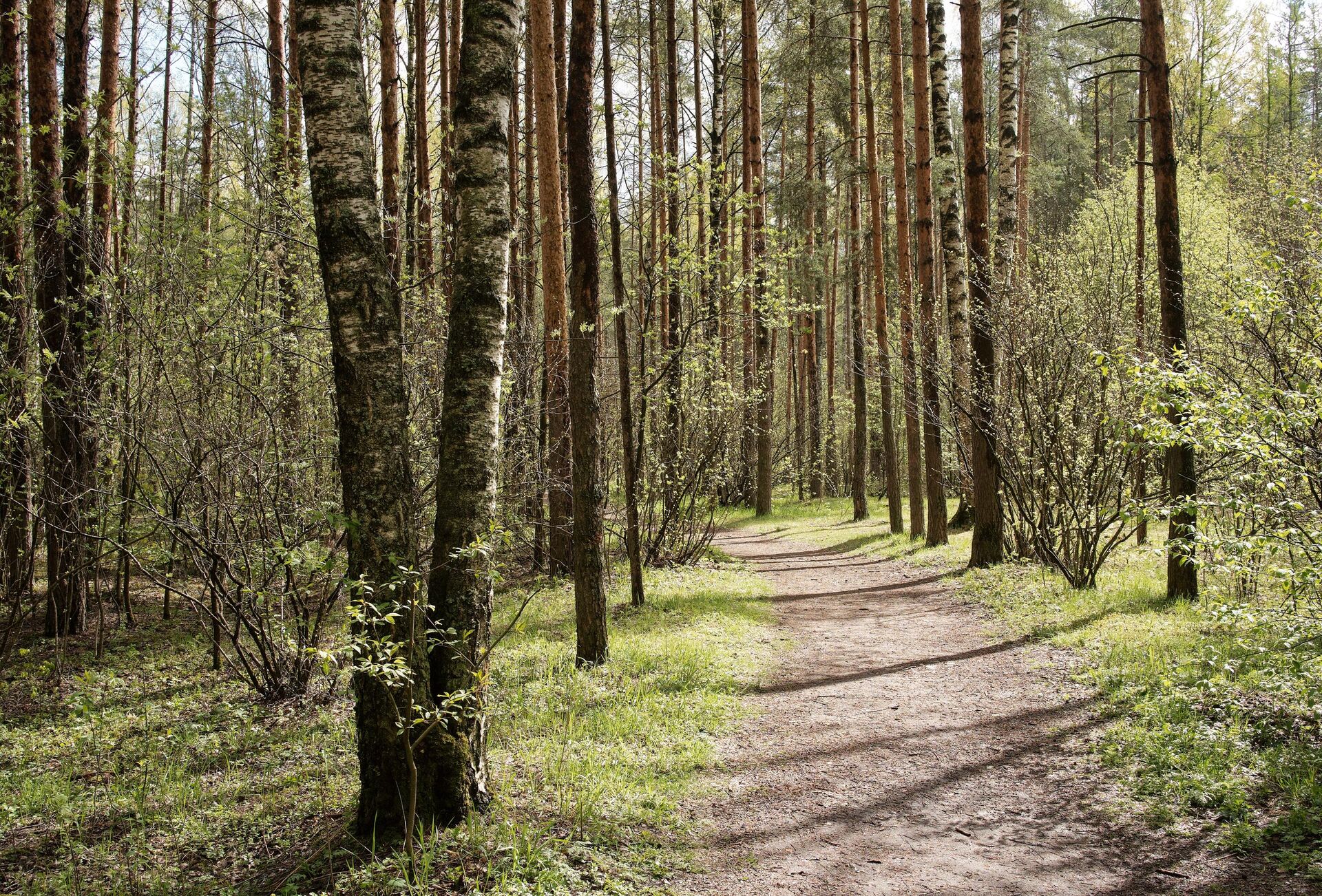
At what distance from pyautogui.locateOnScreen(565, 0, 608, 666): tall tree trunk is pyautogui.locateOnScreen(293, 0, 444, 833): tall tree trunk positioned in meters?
3.26

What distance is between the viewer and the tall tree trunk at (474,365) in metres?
3.88

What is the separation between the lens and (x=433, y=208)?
32.6 feet

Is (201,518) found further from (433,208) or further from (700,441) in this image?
(700,441)

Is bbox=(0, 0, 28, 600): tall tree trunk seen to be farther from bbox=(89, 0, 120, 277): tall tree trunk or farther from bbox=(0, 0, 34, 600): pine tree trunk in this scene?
bbox=(89, 0, 120, 277): tall tree trunk

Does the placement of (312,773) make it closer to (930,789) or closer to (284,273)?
(930,789)

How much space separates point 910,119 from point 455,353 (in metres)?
23.3

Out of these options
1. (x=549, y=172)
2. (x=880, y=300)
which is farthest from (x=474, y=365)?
(x=880, y=300)

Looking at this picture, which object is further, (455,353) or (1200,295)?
(1200,295)

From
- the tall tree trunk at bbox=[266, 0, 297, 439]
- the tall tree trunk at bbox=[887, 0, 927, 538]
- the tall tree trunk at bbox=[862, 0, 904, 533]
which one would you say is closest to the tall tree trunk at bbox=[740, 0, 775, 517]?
the tall tree trunk at bbox=[862, 0, 904, 533]

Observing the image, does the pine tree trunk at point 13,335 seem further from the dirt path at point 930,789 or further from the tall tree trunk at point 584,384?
the dirt path at point 930,789

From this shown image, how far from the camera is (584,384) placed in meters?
7.05

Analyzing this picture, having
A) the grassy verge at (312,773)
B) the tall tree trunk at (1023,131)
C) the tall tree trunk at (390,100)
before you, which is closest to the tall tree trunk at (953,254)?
the grassy verge at (312,773)

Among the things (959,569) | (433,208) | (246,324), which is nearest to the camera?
(246,324)

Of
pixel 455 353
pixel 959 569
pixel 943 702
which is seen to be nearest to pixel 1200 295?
pixel 959 569
